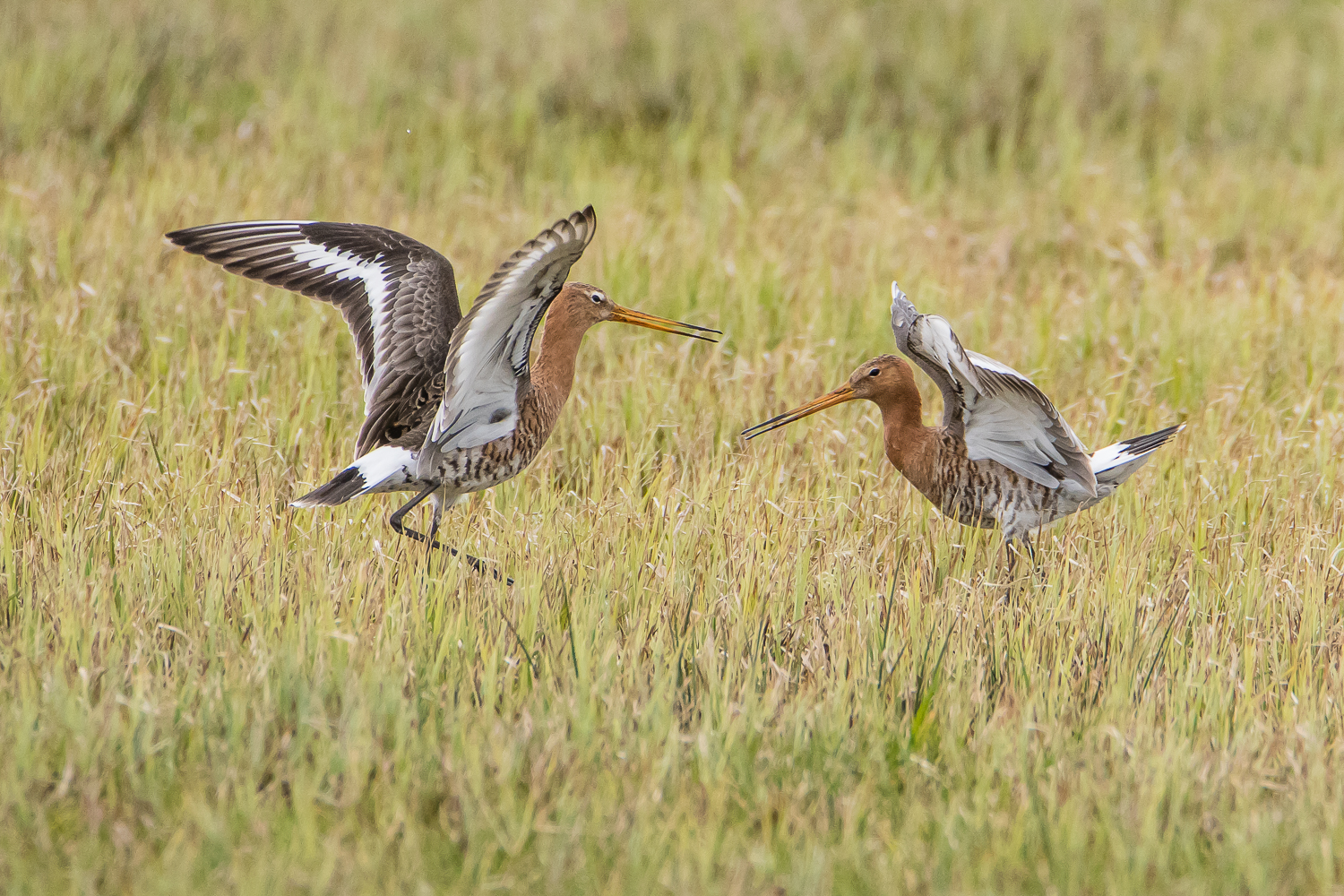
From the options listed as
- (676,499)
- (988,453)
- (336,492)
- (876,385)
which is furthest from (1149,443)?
(336,492)

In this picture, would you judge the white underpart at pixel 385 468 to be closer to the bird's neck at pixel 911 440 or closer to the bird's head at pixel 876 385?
the bird's head at pixel 876 385

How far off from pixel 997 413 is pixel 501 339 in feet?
5.36

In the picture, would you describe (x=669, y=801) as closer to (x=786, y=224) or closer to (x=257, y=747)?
(x=257, y=747)

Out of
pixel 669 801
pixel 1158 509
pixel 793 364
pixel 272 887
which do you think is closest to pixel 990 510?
pixel 1158 509

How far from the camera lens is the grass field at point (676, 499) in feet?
9.87

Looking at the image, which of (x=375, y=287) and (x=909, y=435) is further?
(x=375, y=287)

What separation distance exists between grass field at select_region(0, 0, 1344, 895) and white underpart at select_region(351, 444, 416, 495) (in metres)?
0.18


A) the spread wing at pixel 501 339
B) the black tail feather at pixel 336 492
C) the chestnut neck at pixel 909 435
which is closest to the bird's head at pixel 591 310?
the spread wing at pixel 501 339

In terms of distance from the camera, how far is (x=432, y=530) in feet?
15.5

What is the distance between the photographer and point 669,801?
10.3 feet

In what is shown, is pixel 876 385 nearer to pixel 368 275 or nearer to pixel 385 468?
pixel 385 468

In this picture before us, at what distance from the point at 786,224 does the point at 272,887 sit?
20.4 feet

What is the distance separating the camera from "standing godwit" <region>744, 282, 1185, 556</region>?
477cm

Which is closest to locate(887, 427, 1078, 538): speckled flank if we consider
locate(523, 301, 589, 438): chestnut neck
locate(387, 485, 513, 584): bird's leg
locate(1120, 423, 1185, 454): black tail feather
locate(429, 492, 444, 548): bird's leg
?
locate(1120, 423, 1185, 454): black tail feather
